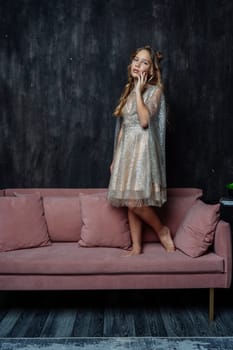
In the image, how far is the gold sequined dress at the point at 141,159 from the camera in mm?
3066

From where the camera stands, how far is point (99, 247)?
3264mm

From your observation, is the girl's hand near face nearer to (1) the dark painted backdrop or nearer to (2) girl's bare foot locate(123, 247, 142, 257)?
(1) the dark painted backdrop

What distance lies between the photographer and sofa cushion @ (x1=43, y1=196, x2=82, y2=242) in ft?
11.3

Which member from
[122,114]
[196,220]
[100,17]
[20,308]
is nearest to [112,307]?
[20,308]

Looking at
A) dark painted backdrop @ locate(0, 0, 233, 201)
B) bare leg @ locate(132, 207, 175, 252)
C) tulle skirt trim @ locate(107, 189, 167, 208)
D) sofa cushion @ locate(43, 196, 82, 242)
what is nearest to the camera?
tulle skirt trim @ locate(107, 189, 167, 208)

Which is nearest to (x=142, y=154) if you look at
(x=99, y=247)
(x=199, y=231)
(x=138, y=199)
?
(x=138, y=199)

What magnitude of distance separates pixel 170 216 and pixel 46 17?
6.49 feet

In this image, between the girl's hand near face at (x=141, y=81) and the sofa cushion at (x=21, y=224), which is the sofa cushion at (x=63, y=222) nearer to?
the sofa cushion at (x=21, y=224)

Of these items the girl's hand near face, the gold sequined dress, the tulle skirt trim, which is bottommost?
the tulle skirt trim

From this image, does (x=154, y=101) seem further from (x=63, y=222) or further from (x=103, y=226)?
(x=63, y=222)

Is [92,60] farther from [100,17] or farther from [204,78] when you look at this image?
[204,78]

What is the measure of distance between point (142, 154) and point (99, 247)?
0.76m

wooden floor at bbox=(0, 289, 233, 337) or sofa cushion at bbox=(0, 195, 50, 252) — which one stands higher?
sofa cushion at bbox=(0, 195, 50, 252)

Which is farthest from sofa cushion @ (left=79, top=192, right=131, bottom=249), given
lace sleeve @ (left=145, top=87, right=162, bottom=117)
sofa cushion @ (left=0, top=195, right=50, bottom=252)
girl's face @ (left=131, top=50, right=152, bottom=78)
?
girl's face @ (left=131, top=50, right=152, bottom=78)
